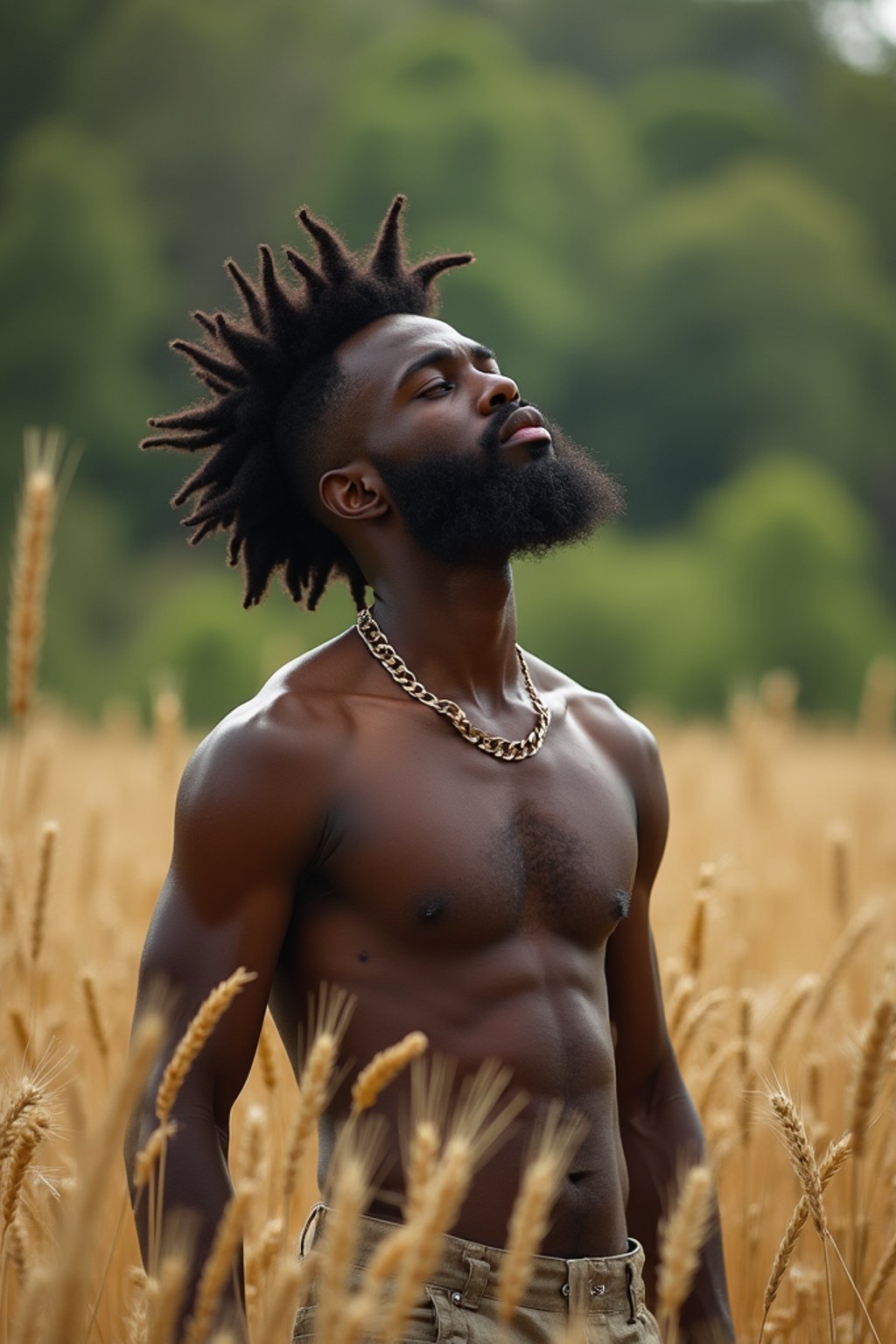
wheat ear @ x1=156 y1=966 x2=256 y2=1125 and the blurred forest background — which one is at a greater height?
the blurred forest background

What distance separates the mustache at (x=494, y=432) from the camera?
211 centimetres

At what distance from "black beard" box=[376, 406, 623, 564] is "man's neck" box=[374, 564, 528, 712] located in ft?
0.12

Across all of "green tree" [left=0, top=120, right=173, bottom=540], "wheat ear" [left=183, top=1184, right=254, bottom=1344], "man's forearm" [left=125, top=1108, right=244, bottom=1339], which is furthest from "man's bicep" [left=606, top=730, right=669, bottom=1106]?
"green tree" [left=0, top=120, right=173, bottom=540]

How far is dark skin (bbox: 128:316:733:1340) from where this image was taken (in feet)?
6.06

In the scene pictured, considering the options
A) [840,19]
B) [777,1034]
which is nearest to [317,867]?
[777,1034]

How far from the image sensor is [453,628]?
2.13 metres

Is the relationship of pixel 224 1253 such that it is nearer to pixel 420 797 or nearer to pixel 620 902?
pixel 420 797

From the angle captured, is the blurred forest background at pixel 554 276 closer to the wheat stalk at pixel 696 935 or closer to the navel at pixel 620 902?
the wheat stalk at pixel 696 935

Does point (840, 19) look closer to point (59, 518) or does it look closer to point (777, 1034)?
point (59, 518)

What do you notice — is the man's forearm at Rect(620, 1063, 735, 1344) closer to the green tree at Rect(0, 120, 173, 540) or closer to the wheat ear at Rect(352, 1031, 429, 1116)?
the wheat ear at Rect(352, 1031, 429, 1116)

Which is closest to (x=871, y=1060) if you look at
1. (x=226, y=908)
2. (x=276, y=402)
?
(x=226, y=908)

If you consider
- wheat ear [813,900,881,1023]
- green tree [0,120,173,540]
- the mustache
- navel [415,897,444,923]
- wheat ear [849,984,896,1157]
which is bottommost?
wheat ear [849,984,896,1157]

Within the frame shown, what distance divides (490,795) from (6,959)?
83 centimetres

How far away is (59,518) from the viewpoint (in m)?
19.0
